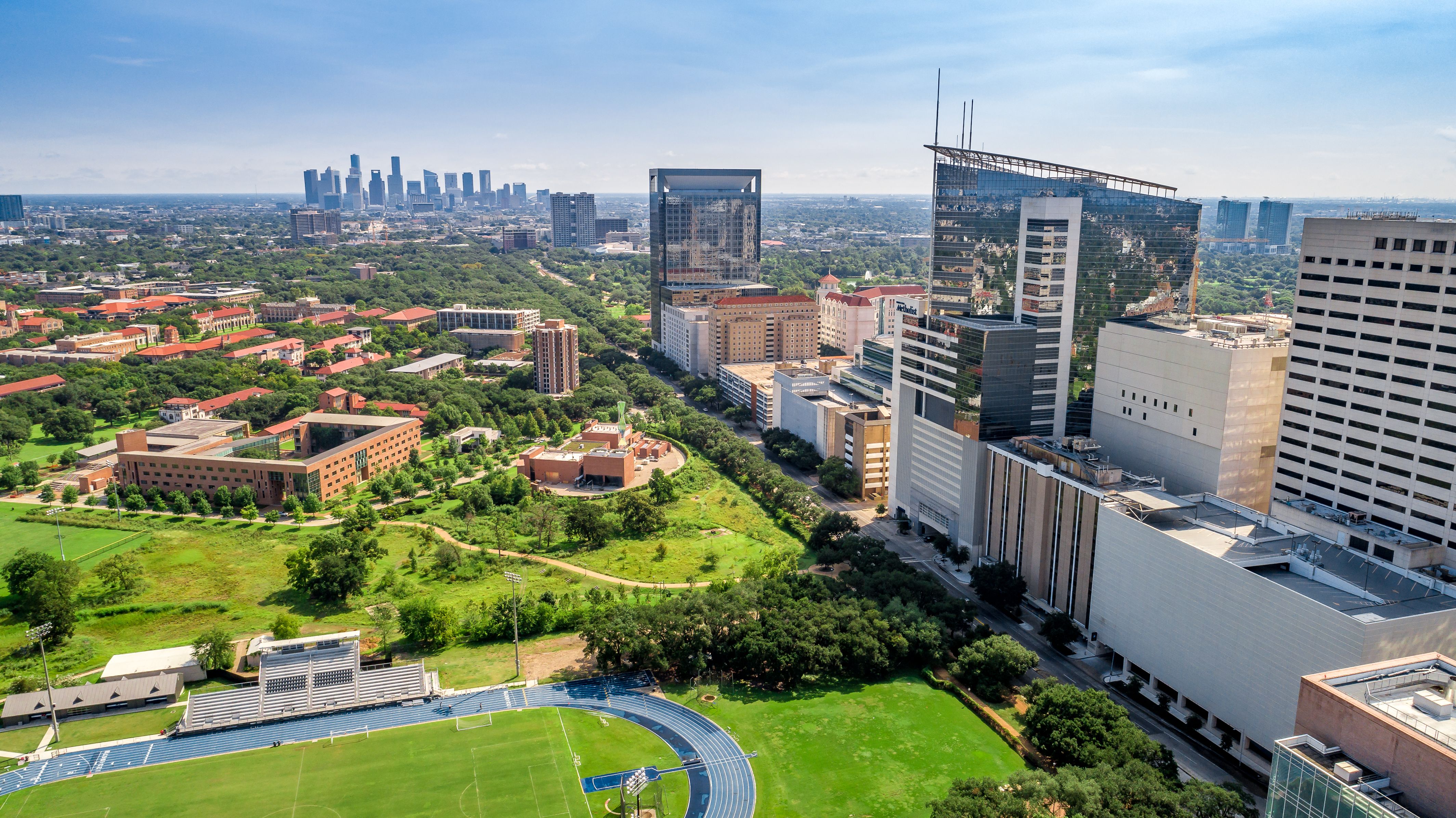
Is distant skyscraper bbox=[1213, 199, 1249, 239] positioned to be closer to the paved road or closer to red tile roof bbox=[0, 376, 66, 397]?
the paved road

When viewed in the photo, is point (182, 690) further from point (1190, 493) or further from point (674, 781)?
point (1190, 493)

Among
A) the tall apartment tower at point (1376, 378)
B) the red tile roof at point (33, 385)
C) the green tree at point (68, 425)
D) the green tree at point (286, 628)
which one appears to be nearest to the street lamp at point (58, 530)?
the green tree at point (286, 628)

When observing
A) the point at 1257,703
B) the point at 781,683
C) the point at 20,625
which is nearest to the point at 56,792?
the point at 20,625

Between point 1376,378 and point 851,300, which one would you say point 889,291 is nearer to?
point 851,300

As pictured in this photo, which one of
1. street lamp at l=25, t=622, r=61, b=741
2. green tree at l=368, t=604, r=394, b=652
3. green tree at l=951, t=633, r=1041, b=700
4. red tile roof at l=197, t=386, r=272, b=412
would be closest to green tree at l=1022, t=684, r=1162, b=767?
green tree at l=951, t=633, r=1041, b=700

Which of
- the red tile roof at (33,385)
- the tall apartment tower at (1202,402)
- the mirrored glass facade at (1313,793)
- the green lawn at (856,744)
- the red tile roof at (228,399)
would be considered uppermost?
the tall apartment tower at (1202,402)

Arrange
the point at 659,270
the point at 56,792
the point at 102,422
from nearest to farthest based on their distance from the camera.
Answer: the point at 56,792 → the point at 102,422 → the point at 659,270

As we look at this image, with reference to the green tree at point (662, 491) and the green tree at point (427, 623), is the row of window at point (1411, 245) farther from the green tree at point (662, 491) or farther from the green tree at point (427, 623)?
the green tree at point (427, 623)
